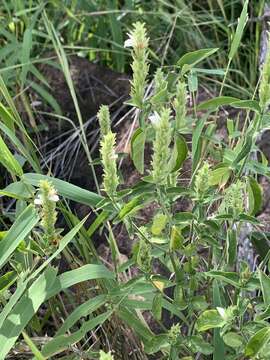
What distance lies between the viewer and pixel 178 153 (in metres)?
1.09

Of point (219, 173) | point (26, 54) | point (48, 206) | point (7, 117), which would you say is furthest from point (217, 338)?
point (26, 54)

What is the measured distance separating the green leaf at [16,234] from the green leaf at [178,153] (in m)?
0.22

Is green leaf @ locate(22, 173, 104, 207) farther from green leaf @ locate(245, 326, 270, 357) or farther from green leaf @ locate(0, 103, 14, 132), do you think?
green leaf @ locate(245, 326, 270, 357)

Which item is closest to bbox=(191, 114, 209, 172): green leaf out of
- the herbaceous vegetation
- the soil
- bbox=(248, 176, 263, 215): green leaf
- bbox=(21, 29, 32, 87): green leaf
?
the herbaceous vegetation

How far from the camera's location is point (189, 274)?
3.81ft

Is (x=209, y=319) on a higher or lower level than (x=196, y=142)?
lower

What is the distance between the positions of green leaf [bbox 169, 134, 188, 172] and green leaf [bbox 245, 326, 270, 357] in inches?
10.9

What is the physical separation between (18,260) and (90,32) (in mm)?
1291

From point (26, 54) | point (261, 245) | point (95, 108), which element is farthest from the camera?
point (95, 108)

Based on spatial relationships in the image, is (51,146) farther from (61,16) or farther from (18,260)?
(18,260)

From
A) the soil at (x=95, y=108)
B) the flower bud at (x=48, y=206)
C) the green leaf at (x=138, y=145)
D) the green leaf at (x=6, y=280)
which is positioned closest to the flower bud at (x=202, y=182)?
the green leaf at (x=138, y=145)

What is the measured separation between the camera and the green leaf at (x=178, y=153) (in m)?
1.08

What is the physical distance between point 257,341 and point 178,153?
0.97ft

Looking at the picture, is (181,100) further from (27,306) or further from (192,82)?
(27,306)
